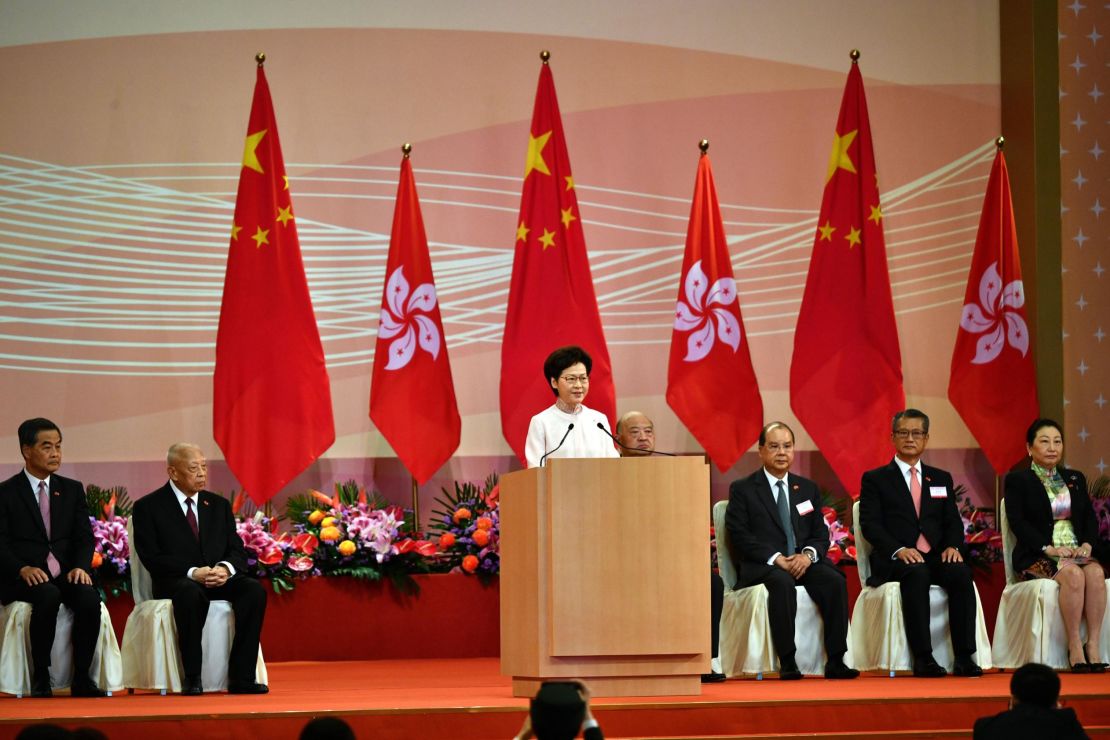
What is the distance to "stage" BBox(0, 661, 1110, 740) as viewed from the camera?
16.5ft

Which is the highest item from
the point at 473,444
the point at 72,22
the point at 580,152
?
the point at 72,22

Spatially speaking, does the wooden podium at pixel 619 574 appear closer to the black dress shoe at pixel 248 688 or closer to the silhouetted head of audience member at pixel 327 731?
the black dress shoe at pixel 248 688

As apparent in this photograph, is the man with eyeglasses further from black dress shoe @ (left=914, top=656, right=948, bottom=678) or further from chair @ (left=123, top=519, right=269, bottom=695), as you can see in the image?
chair @ (left=123, top=519, right=269, bottom=695)

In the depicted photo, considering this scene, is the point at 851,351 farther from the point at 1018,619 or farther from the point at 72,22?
the point at 72,22

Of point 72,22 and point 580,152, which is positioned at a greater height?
point 72,22

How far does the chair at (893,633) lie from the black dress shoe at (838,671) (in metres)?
0.21

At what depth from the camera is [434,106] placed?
8977 millimetres

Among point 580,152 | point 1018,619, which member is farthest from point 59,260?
point 1018,619

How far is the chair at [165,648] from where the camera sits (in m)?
6.20

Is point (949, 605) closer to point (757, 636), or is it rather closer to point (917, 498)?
point (917, 498)

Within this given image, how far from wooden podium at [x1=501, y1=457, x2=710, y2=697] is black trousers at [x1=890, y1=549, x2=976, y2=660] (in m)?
1.64

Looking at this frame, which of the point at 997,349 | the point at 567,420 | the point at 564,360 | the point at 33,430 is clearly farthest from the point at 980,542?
the point at 33,430

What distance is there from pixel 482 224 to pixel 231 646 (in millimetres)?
3512

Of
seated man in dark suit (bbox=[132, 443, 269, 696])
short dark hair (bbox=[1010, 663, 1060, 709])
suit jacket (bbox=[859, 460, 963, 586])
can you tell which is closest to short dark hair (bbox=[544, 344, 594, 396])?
seated man in dark suit (bbox=[132, 443, 269, 696])
